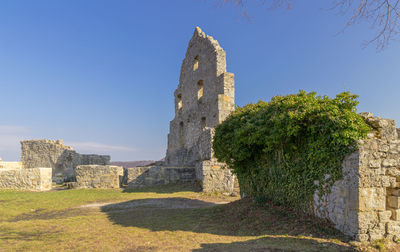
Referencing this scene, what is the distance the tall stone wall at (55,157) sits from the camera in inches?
880

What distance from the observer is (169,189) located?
12.3 m

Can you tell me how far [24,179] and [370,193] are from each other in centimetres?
1526

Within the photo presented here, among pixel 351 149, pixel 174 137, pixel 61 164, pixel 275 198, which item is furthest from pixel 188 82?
pixel 351 149

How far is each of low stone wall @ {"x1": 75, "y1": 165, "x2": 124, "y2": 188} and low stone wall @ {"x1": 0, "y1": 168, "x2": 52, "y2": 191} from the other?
189 cm

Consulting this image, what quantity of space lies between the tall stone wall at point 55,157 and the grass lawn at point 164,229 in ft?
44.4

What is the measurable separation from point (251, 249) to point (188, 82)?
19.4 metres

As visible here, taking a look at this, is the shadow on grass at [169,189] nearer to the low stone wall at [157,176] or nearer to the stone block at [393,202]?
the low stone wall at [157,176]

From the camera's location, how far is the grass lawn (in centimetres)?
437

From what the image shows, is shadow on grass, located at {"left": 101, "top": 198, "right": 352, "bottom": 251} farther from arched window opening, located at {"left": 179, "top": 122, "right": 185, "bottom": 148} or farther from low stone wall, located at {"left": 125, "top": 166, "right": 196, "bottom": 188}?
arched window opening, located at {"left": 179, "top": 122, "right": 185, "bottom": 148}

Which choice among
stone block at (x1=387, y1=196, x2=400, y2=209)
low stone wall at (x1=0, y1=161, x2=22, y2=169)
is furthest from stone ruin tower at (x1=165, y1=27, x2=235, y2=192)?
low stone wall at (x1=0, y1=161, x2=22, y2=169)

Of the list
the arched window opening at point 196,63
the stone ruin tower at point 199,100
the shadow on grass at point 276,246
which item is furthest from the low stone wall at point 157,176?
the arched window opening at point 196,63

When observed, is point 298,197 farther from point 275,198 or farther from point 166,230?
point 166,230

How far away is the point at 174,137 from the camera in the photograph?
79.0 ft

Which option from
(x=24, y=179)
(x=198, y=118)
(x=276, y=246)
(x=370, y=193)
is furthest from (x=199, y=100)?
(x=276, y=246)
